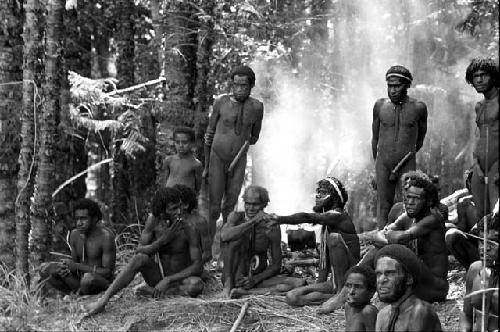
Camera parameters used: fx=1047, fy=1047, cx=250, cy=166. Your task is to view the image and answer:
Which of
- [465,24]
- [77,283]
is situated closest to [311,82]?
[465,24]

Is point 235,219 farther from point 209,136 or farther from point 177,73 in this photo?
point 177,73

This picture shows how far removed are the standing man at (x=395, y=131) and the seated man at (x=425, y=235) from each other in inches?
74.8

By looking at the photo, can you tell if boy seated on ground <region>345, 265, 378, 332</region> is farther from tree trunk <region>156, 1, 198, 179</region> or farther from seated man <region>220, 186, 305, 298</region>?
tree trunk <region>156, 1, 198, 179</region>

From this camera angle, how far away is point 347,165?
2383cm

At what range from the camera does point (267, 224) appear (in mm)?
10727

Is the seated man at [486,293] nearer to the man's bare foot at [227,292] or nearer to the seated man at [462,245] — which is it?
the seated man at [462,245]

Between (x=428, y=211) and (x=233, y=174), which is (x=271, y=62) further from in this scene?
(x=428, y=211)

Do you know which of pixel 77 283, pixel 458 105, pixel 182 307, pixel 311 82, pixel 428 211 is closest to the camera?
pixel 428 211

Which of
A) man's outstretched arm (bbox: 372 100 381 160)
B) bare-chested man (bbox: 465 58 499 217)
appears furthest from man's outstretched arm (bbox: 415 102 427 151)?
bare-chested man (bbox: 465 58 499 217)

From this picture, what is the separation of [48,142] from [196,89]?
17.9ft

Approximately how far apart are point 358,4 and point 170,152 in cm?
927

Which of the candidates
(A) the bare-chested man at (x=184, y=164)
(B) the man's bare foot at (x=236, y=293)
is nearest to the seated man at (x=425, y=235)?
(B) the man's bare foot at (x=236, y=293)

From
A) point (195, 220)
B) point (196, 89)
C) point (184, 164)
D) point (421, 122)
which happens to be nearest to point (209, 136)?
point (184, 164)

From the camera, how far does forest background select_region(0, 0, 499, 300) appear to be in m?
11.7
